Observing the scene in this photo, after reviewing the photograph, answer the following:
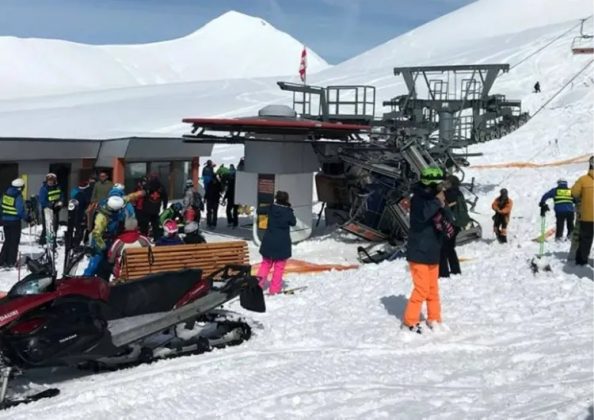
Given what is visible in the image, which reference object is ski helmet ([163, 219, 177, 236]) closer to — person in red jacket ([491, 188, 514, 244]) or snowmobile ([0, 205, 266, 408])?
snowmobile ([0, 205, 266, 408])

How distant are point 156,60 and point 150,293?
91.1 m

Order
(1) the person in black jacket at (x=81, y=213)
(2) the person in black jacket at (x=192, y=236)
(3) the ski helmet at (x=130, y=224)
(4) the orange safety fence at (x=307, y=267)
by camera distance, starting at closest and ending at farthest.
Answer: (3) the ski helmet at (x=130, y=224) → (2) the person in black jacket at (x=192, y=236) → (4) the orange safety fence at (x=307, y=267) → (1) the person in black jacket at (x=81, y=213)

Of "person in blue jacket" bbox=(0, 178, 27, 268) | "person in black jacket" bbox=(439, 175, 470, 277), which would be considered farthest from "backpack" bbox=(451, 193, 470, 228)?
"person in blue jacket" bbox=(0, 178, 27, 268)

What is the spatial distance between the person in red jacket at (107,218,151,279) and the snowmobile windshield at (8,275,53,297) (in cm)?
255

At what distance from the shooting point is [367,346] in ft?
22.3

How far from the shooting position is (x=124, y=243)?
830 cm

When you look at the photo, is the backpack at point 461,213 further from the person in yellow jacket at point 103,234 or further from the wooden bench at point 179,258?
the person in yellow jacket at point 103,234

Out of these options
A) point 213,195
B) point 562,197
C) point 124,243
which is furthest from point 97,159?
point 562,197

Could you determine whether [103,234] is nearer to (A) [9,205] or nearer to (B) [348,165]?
(A) [9,205]

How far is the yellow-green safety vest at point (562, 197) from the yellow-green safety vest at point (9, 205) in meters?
9.64

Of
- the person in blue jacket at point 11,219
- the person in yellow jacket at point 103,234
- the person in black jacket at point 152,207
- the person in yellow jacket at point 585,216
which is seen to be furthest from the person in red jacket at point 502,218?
the person in blue jacket at point 11,219

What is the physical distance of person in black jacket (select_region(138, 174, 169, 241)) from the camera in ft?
46.1

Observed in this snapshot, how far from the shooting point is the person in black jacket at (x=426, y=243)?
719cm

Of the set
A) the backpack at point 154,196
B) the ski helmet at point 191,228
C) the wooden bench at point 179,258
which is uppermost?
the backpack at point 154,196
